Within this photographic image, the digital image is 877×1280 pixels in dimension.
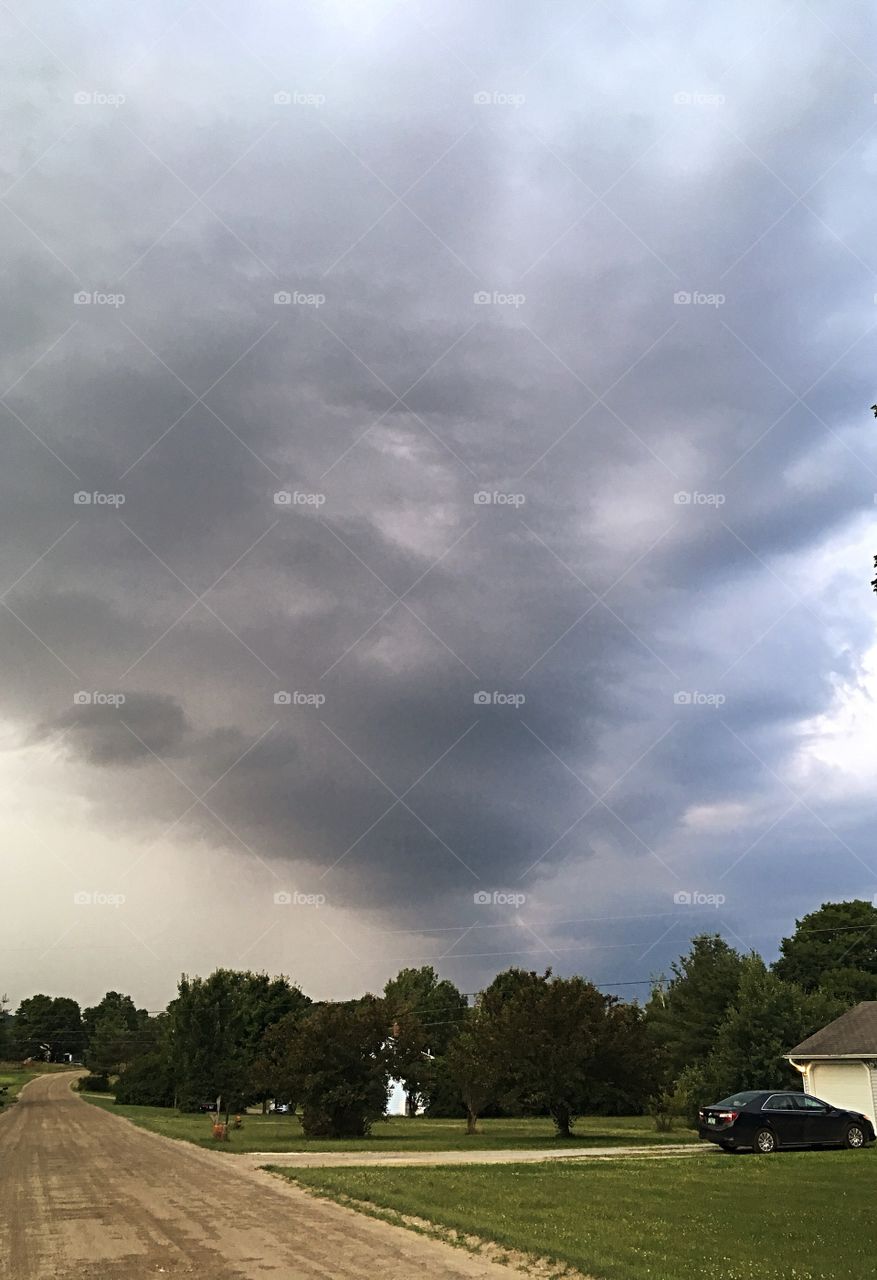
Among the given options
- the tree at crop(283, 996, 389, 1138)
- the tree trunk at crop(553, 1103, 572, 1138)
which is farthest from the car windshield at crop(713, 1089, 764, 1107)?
the tree at crop(283, 996, 389, 1138)

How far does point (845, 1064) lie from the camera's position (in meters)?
29.4

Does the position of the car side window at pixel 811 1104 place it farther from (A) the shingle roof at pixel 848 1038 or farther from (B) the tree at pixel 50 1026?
(B) the tree at pixel 50 1026

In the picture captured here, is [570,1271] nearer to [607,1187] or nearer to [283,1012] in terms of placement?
[607,1187]

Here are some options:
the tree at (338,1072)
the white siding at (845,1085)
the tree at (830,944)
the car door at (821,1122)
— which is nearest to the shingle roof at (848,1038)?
the white siding at (845,1085)

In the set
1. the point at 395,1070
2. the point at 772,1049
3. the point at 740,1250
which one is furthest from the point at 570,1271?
the point at 772,1049

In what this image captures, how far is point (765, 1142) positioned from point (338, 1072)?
15223mm

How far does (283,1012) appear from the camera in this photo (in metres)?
65.6

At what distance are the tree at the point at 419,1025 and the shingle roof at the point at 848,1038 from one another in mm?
12425

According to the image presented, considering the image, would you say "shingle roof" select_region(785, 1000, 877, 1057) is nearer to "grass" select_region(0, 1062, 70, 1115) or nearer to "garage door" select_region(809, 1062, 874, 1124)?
"garage door" select_region(809, 1062, 874, 1124)

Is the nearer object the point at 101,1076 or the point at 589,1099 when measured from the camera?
the point at 589,1099

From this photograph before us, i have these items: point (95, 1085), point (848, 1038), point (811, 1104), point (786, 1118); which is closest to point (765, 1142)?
point (786, 1118)

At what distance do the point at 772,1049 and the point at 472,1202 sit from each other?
24635 millimetres

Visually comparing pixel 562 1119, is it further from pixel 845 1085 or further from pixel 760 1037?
pixel 760 1037

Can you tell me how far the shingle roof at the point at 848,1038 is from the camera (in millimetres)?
29203
